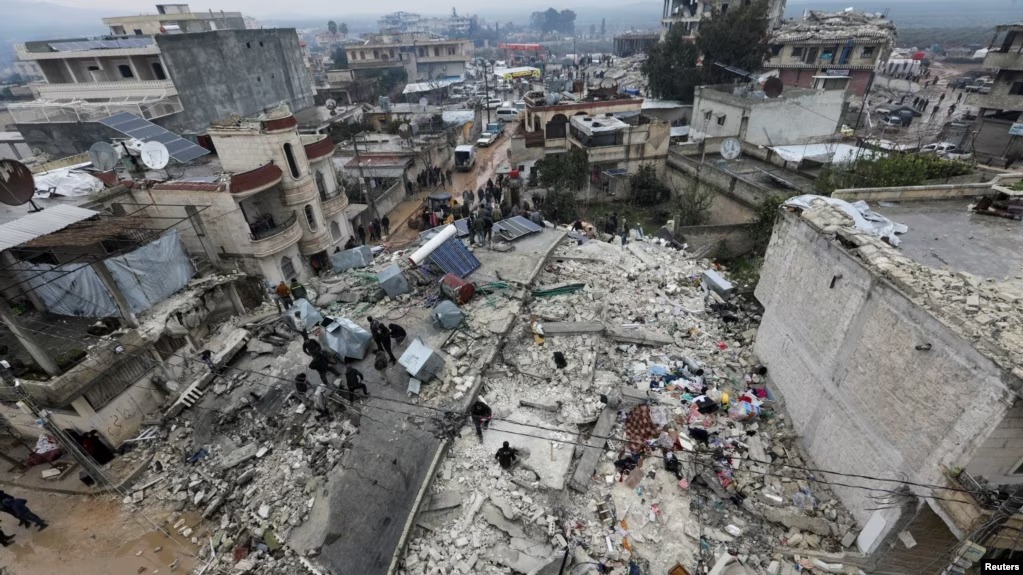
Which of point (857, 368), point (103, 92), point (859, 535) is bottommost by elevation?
point (859, 535)

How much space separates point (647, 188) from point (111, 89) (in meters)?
40.9

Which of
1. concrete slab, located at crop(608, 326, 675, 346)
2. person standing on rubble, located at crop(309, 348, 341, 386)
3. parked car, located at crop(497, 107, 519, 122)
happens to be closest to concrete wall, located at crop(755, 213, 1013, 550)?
concrete slab, located at crop(608, 326, 675, 346)

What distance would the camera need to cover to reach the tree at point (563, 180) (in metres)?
24.7

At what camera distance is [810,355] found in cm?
1057

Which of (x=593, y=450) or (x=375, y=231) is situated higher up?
(x=593, y=450)

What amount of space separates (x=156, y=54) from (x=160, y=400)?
110 feet

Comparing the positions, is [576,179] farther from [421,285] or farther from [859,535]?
[859,535]

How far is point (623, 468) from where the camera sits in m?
10.0

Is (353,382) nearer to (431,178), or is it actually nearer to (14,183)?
(14,183)

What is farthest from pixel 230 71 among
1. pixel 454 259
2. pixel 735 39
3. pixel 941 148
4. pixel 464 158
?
pixel 941 148

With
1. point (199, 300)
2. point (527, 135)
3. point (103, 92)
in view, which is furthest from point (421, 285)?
point (103, 92)

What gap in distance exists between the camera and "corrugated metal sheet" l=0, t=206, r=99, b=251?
9.92 meters

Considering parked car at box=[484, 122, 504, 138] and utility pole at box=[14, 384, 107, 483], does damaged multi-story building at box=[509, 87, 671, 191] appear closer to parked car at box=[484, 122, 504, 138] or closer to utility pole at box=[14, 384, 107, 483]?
parked car at box=[484, 122, 504, 138]

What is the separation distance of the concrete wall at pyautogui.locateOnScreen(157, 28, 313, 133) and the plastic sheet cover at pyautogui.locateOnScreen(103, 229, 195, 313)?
2553 cm
